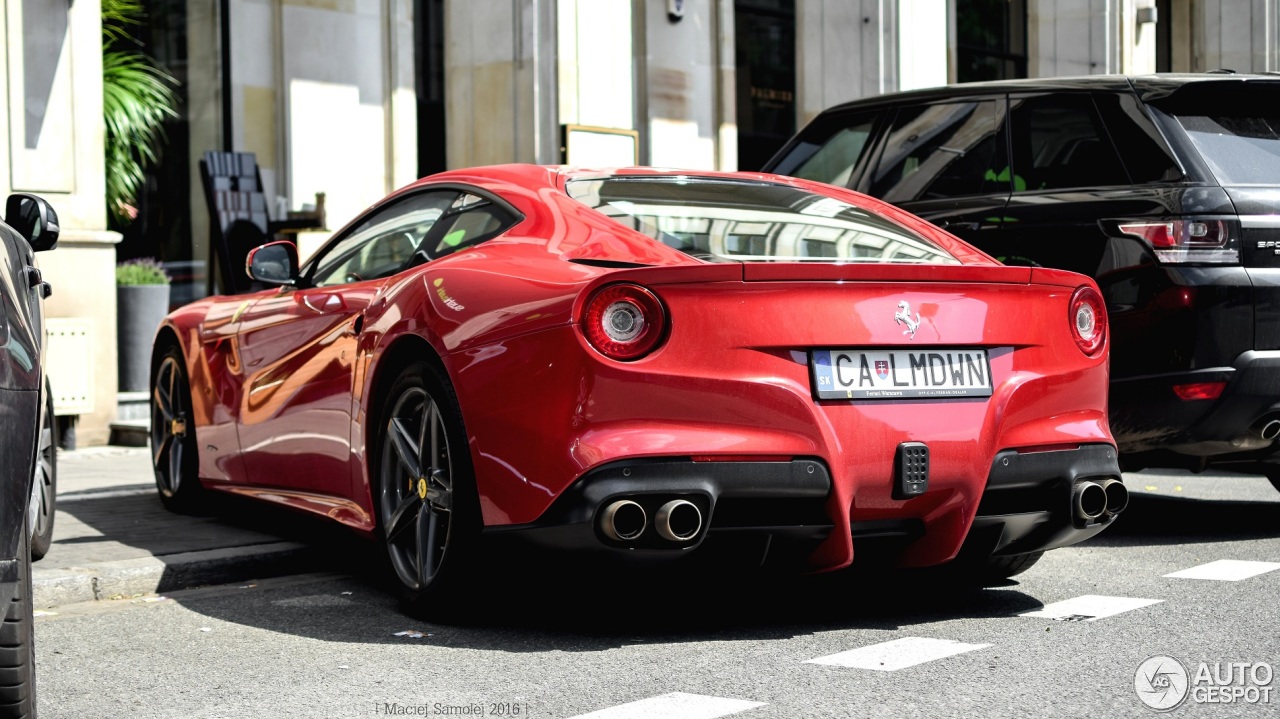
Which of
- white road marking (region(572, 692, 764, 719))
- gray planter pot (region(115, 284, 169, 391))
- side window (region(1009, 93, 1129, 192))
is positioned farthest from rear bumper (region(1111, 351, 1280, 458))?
gray planter pot (region(115, 284, 169, 391))

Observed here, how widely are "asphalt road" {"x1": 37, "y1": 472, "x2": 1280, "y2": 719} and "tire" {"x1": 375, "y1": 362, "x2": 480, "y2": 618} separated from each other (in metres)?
0.13

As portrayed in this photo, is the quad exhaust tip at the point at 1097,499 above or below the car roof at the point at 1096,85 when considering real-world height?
below

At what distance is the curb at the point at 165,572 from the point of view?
5473 mm

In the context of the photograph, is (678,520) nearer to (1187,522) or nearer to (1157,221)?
(1157,221)

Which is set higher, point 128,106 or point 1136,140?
point 128,106

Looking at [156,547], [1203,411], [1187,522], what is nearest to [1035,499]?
[1203,411]

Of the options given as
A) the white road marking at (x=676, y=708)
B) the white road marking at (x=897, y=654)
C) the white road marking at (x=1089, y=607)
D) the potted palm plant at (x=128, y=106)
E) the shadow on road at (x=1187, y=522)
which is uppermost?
the potted palm plant at (x=128, y=106)

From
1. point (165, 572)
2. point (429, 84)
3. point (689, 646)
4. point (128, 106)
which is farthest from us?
point (429, 84)

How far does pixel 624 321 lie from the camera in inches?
172

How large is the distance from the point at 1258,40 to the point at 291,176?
16522 mm

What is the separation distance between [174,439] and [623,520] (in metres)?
3.68

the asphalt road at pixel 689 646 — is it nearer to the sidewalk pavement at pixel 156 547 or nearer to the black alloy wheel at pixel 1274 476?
the sidewalk pavement at pixel 156 547

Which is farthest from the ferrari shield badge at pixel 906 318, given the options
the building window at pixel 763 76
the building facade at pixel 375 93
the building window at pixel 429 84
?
the building window at pixel 763 76

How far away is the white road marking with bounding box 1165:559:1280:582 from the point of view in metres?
5.62
